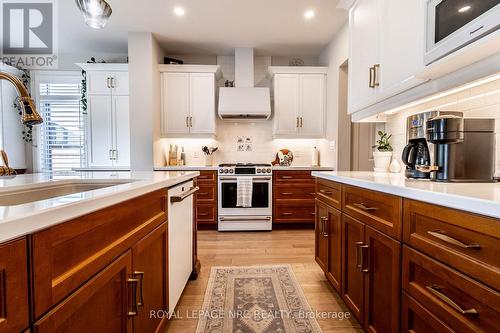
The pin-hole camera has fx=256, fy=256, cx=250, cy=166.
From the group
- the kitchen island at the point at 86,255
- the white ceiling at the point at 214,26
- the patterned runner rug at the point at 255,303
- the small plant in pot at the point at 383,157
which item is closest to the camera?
the kitchen island at the point at 86,255

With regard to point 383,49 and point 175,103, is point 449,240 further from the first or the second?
point 175,103

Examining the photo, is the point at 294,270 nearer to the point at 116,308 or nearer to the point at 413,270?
the point at 413,270

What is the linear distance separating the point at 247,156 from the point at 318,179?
229 centimetres

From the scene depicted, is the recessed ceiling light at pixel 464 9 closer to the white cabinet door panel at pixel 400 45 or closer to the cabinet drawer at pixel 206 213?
the white cabinet door panel at pixel 400 45

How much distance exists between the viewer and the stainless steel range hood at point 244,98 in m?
3.89

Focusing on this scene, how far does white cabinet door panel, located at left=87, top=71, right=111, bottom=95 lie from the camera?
12.5 feet

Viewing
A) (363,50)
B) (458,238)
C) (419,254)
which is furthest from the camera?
(363,50)

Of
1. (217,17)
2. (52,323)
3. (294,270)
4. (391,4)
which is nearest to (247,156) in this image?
(217,17)

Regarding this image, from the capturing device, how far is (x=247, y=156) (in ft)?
14.2

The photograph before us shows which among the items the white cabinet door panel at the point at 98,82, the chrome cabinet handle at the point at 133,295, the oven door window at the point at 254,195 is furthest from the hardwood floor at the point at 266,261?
the white cabinet door panel at the point at 98,82

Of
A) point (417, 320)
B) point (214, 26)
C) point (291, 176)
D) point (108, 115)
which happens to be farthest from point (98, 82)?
point (417, 320)

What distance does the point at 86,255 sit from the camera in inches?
27.1

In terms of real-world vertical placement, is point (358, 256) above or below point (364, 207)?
below

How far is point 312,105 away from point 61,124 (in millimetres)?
4200
